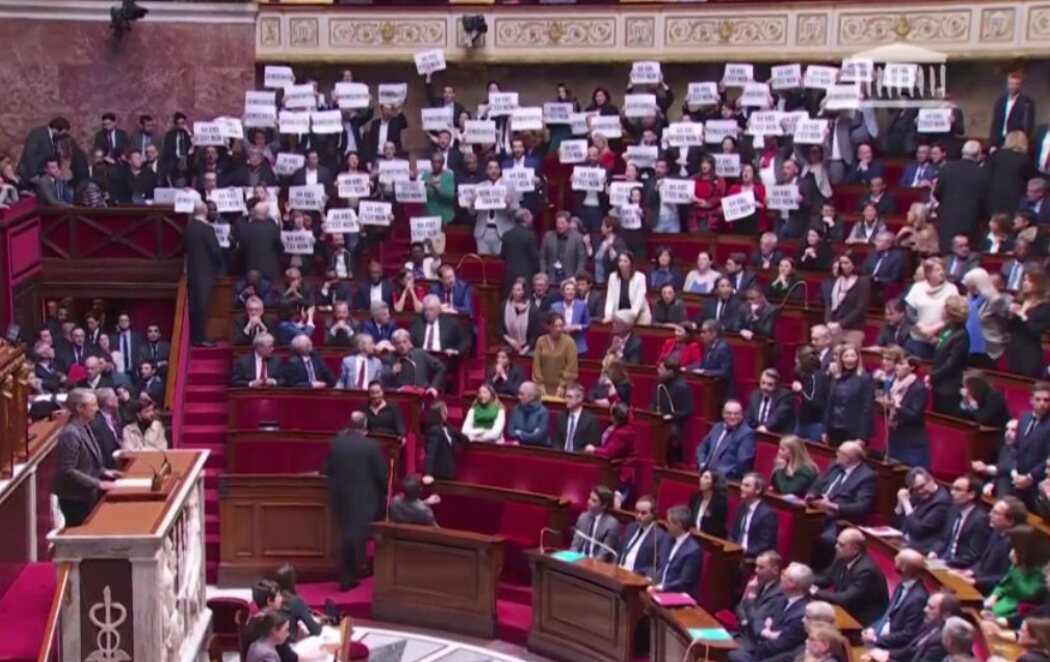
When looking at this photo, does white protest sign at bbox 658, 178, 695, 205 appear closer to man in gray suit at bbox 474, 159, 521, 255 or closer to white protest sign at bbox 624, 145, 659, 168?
Answer: white protest sign at bbox 624, 145, 659, 168

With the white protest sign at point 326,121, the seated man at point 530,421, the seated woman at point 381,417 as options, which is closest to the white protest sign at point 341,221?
the white protest sign at point 326,121

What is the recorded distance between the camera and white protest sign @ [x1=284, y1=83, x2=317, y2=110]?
14695 mm

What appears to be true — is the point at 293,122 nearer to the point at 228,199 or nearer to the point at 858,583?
the point at 228,199

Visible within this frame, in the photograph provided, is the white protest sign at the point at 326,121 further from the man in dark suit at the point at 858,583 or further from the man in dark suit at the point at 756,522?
the man in dark suit at the point at 858,583

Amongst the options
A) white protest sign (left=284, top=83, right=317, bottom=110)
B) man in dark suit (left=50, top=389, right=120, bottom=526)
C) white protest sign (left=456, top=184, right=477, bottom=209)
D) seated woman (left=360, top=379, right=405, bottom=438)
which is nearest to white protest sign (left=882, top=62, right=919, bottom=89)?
white protest sign (left=456, top=184, right=477, bottom=209)

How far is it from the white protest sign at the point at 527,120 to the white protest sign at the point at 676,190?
4.44 ft

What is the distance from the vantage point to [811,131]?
1366cm

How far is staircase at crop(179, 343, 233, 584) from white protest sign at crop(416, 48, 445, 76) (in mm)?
3617

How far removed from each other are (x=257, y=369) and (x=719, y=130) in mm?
4540

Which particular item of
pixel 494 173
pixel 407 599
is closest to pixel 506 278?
pixel 494 173

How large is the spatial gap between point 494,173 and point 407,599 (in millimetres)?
4267

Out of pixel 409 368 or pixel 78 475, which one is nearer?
pixel 78 475

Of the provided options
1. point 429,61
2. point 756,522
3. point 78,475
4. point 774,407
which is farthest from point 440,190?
point 78,475

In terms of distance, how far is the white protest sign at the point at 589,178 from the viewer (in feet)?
45.1
